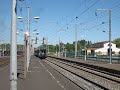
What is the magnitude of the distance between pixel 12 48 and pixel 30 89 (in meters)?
8.02

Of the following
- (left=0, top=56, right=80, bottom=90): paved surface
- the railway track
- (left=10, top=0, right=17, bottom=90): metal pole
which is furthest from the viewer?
the railway track

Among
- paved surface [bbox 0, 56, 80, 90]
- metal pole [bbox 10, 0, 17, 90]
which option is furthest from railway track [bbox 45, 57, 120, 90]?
metal pole [bbox 10, 0, 17, 90]

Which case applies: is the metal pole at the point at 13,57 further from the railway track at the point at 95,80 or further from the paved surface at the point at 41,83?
the railway track at the point at 95,80

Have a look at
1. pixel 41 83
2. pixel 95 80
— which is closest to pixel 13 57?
pixel 41 83

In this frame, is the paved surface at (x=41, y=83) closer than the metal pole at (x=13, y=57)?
No

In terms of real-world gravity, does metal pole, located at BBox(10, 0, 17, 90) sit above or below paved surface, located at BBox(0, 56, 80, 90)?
above

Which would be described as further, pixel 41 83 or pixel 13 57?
pixel 41 83

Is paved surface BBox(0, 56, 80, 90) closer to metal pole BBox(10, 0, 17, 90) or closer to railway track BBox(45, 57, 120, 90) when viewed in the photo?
railway track BBox(45, 57, 120, 90)

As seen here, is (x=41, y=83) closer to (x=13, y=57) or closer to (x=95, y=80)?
(x=95, y=80)

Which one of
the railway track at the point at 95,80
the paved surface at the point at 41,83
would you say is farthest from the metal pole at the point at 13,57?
the railway track at the point at 95,80

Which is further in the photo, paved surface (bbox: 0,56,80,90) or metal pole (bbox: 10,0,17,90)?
paved surface (bbox: 0,56,80,90)

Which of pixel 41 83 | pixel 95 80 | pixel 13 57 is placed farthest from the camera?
pixel 95 80

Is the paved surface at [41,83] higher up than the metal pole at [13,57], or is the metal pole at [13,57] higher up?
the metal pole at [13,57]

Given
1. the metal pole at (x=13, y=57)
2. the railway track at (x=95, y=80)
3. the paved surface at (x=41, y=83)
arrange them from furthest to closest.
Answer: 1. the railway track at (x=95, y=80)
2. the paved surface at (x=41, y=83)
3. the metal pole at (x=13, y=57)
